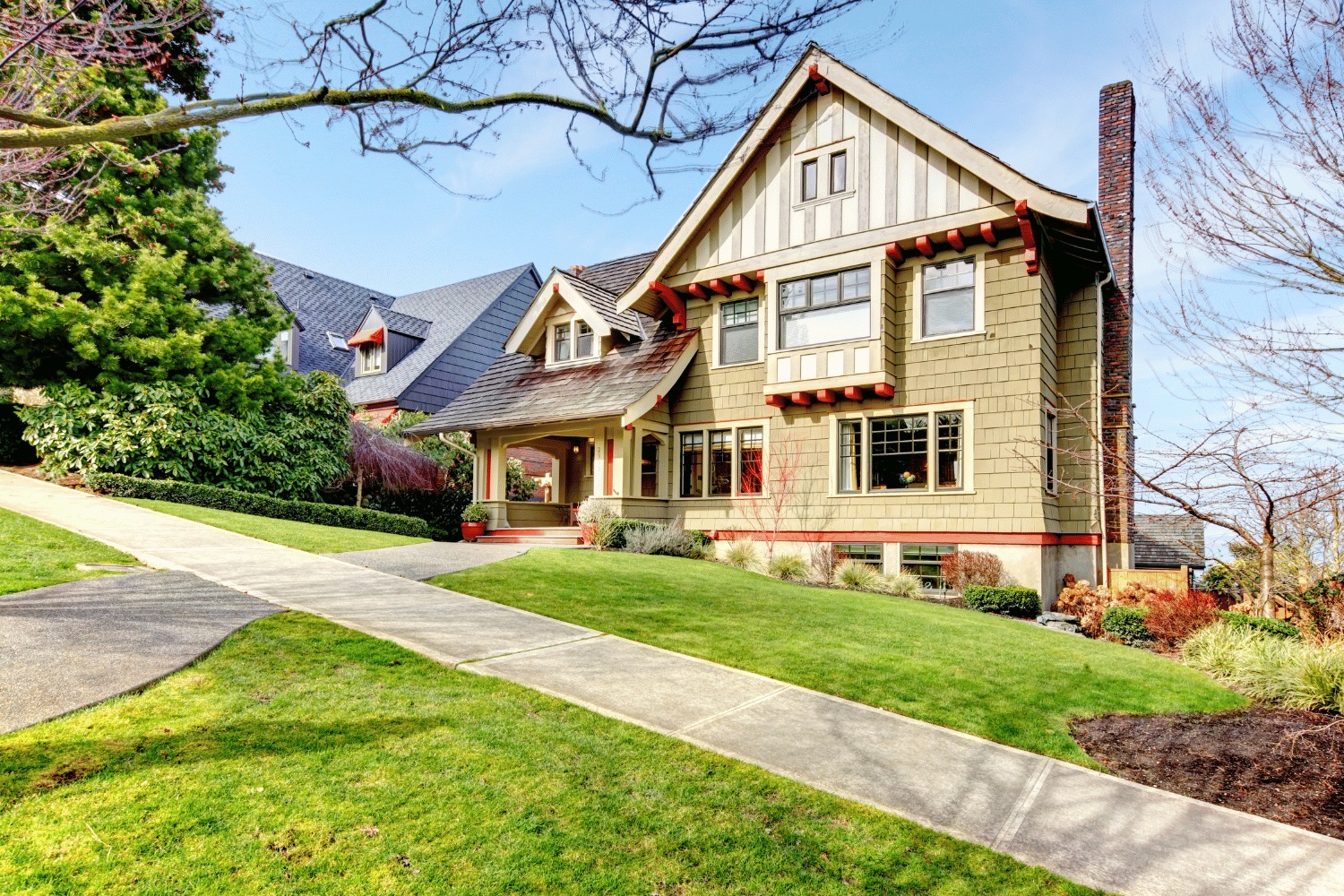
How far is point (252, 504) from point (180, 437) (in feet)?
6.72

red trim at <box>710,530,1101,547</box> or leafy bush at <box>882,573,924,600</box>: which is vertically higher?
red trim at <box>710,530,1101,547</box>

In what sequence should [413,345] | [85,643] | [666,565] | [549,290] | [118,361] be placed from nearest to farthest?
[85,643], [666,565], [118,361], [549,290], [413,345]

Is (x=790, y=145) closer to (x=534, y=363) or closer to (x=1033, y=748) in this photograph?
(x=534, y=363)

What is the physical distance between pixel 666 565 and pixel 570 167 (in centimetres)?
799

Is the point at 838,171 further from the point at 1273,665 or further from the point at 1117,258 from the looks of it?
the point at 1273,665

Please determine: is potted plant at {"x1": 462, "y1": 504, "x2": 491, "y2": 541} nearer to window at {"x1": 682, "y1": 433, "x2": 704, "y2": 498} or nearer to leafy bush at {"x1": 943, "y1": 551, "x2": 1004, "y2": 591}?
window at {"x1": 682, "y1": 433, "x2": 704, "y2": 498}

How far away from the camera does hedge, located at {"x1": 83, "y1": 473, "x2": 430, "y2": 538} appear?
15.4 metres

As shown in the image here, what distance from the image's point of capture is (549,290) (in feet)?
63.5

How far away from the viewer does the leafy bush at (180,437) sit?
16125mm

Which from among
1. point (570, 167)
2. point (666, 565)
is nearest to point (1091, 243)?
point (666, 565)

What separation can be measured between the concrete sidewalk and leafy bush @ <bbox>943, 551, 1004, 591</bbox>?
8437 mm

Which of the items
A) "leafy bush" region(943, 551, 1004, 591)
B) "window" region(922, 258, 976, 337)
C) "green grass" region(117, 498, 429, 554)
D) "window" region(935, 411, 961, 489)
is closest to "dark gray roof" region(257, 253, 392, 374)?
"green grass" region(117, 498, 429, 554)

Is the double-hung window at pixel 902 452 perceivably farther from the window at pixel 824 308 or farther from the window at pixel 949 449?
the window at pixel 824 308

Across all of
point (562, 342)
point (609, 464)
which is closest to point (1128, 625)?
point (609, 464)
